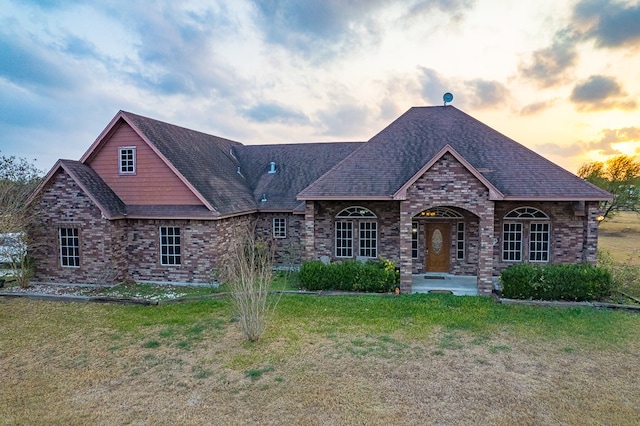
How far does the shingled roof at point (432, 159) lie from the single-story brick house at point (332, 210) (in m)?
0.06

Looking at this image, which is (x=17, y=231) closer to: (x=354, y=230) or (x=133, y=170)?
(x=133, y=170)

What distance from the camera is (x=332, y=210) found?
15.4 metres

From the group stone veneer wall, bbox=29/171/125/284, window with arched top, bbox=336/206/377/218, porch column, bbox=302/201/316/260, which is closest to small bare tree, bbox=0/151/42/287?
stone veneer wall, bbox=29/171/125/284

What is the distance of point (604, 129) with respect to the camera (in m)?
18.0

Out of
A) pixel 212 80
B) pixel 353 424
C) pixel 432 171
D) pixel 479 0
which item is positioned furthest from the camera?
pixel 212 80

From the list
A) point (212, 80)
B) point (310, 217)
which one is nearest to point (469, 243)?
point (310, 217)

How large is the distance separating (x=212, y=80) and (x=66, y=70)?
695cm

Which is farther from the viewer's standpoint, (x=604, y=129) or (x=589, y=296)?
(x=604, y=129)

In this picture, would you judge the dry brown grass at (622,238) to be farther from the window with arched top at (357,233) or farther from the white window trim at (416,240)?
the window with arched top at (357,233)

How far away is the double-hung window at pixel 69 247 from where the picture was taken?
14438 millimetres

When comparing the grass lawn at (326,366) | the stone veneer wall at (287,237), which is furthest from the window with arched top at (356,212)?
the grass lawn at (326,366)

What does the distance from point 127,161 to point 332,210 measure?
354 inches

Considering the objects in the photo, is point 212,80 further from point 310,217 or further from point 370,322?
point 370,322

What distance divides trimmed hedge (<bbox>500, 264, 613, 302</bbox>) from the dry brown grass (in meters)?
7.30
